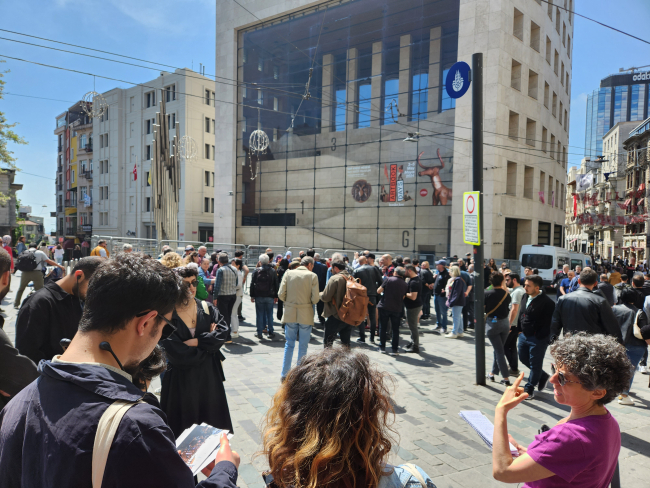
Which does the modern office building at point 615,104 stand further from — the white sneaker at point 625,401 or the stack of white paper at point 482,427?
the stack of white paper at point 482,427

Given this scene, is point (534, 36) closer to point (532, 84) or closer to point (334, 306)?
point (532, 84)

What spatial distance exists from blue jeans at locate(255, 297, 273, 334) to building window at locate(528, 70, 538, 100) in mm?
24292

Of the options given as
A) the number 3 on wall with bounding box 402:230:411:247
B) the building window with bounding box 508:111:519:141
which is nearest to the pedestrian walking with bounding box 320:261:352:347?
the number 3 on wall with bounding box 402:230:411:247

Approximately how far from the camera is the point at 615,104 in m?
141

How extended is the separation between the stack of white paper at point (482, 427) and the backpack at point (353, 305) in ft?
14.7

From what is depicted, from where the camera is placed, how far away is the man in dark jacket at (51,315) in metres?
2.94

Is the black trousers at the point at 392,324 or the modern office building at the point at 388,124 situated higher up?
the modern office building at the point at 388,124

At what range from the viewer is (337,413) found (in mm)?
1301

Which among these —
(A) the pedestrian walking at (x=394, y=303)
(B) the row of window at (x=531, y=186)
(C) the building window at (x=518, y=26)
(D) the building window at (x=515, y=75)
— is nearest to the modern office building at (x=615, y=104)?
(B) the row of window at (x=531, y=186)

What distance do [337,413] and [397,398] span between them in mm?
4872

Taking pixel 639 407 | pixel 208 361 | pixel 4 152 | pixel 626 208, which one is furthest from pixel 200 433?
pixel 626 208

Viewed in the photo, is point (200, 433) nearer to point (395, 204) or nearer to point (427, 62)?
point (395, 204)

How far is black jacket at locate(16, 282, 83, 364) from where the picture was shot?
2.93 metres

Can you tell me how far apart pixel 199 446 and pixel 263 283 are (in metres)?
7.34
